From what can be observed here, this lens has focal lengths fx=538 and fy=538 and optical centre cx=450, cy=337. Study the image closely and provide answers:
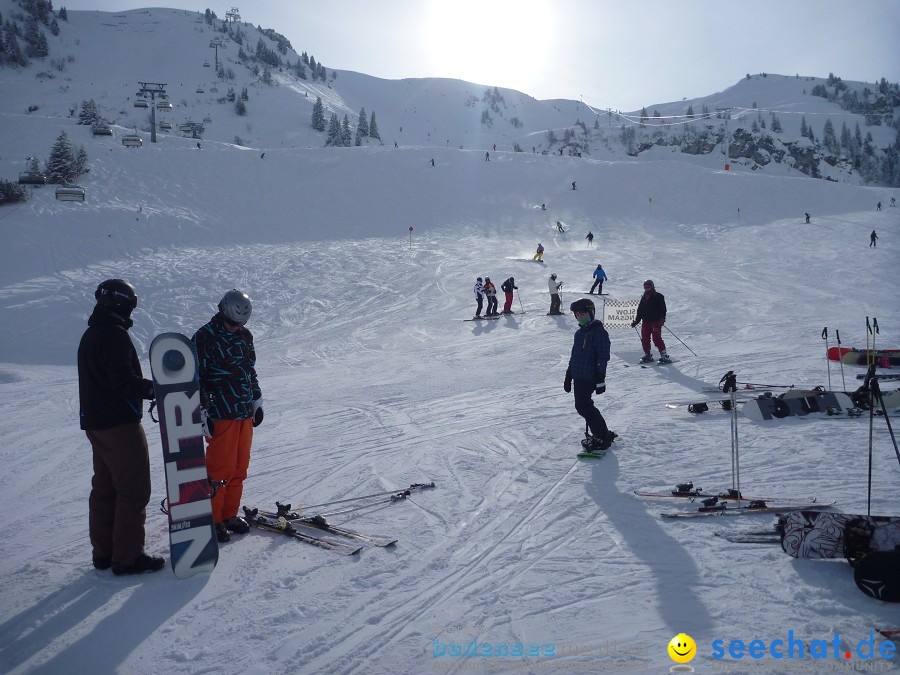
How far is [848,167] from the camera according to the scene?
99.1 meters

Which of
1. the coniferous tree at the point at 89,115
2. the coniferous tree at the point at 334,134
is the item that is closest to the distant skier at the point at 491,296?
the coniferous tree at the point at 89,115

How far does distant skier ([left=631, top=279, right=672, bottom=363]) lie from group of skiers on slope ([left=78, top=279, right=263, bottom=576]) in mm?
8564

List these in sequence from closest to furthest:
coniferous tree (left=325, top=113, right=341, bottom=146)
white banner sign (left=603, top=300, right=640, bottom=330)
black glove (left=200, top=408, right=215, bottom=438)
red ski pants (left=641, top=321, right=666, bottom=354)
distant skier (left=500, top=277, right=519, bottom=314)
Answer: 1. black glove (left=200, top=408, right=215, bottom=438)
2. red ski pants (left=641, top=321, right=666, bottom=354)
3. white banner sign (left=603, top=300, right=640, bottom=330)
4. distant skier (left=500, top=277, right=519, bottom=314)
5. coniferous tree (left=325, top=113, right=341, bottom=146)

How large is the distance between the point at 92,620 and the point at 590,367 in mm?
4835

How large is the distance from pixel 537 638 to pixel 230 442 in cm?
260

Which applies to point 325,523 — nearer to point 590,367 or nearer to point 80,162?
point 590,367

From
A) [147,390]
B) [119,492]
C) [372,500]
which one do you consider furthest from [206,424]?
[372,500]

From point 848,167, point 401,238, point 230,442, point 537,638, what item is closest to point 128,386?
point 230,442

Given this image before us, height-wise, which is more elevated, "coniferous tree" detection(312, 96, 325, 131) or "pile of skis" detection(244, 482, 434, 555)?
"coniferous tree" detection(312, 96, 325, 131)

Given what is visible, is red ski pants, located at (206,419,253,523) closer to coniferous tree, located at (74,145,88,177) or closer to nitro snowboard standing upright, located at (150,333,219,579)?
nitro snowboard standing upright, located at (150,333,219,579)

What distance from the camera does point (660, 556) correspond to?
3.83 metres

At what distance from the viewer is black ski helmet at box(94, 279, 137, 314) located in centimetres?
357

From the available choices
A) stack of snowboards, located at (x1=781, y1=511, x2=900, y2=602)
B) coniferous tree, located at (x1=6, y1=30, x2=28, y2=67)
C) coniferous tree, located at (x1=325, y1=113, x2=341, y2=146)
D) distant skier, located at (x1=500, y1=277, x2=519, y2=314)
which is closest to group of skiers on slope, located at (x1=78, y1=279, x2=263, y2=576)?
stack of snowboards, located at (x1=781, y1=511, x2=900, y2=602)

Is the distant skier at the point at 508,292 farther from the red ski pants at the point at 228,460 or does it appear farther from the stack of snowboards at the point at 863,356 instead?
the red ski pants at the point at 228,460
